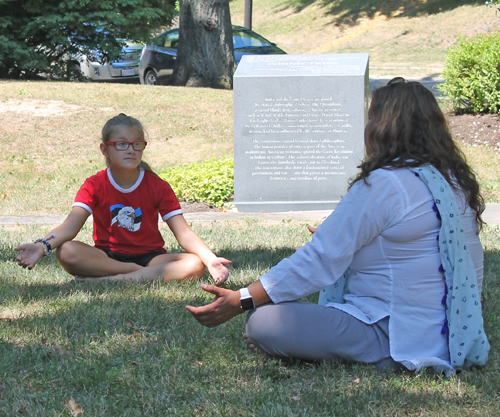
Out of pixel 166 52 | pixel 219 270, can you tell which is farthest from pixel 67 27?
pixel 219 270

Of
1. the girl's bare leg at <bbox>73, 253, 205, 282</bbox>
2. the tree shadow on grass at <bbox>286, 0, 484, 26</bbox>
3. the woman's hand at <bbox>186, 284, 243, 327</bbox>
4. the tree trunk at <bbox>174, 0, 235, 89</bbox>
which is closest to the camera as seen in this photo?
the woman's hand at <bbox>186, 284, 243, 327</bbox>

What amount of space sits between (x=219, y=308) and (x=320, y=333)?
1.47 ft

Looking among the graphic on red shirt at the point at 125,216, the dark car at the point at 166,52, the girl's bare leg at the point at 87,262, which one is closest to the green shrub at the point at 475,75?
the dark car at the point at 166,52

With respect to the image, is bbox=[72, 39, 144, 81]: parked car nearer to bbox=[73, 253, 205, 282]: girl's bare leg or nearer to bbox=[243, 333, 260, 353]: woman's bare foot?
bbox=[73, 253, 205, 282]: girl's bare leg

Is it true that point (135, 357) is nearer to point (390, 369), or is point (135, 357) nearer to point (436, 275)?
point (390, 369)

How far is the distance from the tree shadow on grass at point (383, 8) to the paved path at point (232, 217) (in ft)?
93.6

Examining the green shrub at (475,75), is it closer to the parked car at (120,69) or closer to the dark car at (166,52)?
the dark car at (166,52)

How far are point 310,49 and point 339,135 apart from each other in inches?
1099

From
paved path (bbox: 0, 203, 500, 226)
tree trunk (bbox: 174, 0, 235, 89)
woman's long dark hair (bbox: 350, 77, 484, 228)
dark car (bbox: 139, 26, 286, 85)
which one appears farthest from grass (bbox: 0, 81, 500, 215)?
woman's long dark hair (bbox: 350, 77, 484, 228)

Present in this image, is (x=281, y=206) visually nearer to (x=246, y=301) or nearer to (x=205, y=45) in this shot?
(x=246, y=301)

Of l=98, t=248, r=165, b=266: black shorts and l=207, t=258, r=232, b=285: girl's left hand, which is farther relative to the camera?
l=98, t=248, r=165, b=266: black shorts

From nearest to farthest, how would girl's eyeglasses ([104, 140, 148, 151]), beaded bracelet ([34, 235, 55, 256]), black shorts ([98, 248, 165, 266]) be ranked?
beaded bracelet ([34, 235, 55, 256]) < girl's eyeglasses ([104, 140, 148, 151]) < black shorts ([98, 248, 165, 266])

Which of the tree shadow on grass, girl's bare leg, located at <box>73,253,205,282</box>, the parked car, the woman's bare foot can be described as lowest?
the woman's bare foot

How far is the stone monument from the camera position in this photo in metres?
7.13
